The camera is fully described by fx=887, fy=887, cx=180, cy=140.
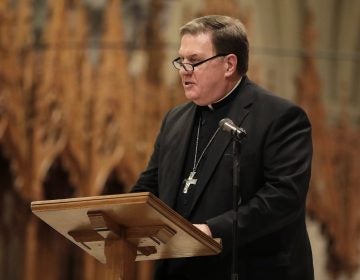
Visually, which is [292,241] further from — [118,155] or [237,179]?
[118,155]

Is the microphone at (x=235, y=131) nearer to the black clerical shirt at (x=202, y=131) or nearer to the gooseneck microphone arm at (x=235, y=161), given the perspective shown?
the gooseneck microphone arm at (x=235, y=161)

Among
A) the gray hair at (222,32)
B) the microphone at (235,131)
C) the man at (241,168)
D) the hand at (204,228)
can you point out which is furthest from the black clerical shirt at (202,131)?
the microphone at (235,131)

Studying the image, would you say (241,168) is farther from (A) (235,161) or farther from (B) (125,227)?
(B) (125,227)

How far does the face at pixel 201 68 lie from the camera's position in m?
3.84

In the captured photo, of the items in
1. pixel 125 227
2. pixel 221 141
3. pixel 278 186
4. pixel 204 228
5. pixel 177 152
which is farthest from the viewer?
pixel 177 152

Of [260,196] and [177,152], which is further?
[177,152]

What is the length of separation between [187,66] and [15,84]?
3.81 m

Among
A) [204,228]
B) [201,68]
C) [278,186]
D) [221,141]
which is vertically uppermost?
[201,68]

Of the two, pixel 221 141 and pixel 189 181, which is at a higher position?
pixel 221 141

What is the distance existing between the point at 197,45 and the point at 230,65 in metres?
0.18

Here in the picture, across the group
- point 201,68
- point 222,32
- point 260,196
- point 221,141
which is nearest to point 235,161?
point 260,196

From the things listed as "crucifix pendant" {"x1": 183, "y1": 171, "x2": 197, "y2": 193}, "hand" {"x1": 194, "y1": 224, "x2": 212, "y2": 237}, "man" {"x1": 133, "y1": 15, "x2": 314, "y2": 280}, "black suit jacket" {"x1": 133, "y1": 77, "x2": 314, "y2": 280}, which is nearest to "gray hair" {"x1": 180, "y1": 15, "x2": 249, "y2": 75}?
"man" {"x1": 133, "y1": 15, "x2": 314, "y2": 280}

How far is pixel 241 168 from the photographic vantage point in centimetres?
371

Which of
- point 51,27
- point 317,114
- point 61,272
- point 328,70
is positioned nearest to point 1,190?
point 61,272
